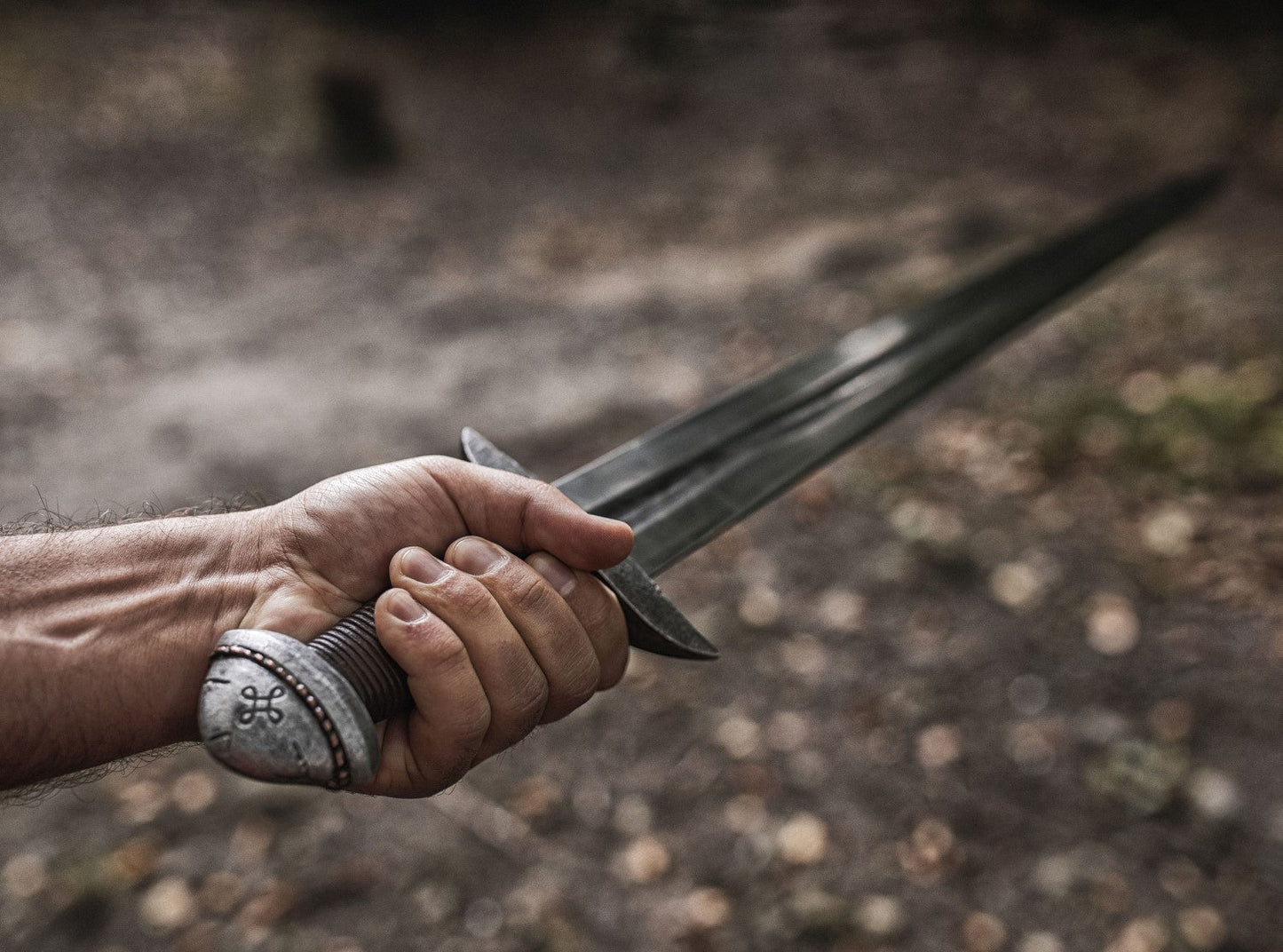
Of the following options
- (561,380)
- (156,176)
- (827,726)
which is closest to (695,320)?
(561,380)

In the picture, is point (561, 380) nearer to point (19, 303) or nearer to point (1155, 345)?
point (1155, 345)

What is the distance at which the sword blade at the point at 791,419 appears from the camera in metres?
1.48

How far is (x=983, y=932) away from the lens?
1.97 meters

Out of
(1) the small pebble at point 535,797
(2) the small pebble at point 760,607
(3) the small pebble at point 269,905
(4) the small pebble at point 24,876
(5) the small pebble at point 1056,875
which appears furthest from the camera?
(2) the small pebble at point 760,607

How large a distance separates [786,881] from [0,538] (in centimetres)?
187

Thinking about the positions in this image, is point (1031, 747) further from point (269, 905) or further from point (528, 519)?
point (269, 905)

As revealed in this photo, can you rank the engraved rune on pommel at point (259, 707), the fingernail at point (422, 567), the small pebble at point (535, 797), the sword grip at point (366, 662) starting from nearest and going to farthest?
the engraved rune on pommel at point (259, 707) < the sword grip at point (366, 662) < the fingernail at point (422, 567) < the small pebble at point (535, 797)

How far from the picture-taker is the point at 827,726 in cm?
248

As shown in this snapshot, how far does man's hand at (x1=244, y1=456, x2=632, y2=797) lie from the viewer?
116 cm

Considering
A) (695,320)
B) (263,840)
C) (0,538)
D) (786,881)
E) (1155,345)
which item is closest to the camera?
(0,538)

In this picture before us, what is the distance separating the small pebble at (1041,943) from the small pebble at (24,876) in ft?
8.43

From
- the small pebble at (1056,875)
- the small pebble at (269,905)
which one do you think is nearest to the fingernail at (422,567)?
the small pebble at (269,905)

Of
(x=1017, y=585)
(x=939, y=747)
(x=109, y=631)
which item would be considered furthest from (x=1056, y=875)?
(x=109, y=631)

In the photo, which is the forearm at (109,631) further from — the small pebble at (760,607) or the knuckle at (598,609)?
the small pebble at (760,607)
